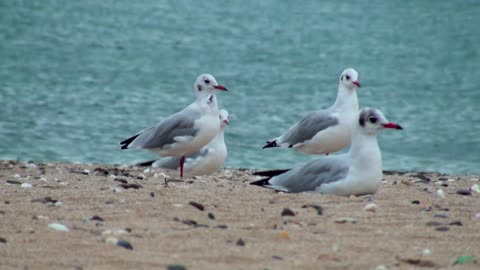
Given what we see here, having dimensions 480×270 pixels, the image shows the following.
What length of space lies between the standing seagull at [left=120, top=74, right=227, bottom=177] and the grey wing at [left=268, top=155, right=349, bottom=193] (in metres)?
2.05

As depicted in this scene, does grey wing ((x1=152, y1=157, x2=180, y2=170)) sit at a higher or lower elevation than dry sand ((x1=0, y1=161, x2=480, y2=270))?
lower

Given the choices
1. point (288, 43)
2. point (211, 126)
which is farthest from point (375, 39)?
point (211, 126)

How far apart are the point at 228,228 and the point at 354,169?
4.49 feet

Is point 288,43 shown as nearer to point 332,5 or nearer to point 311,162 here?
point 332,5

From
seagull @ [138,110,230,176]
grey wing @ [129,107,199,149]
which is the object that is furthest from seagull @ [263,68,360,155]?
grey wing @ [129,107,199,149]

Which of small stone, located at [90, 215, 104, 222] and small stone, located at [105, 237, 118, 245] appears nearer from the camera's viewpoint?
small stone, located at [105, 237, 118, 245]

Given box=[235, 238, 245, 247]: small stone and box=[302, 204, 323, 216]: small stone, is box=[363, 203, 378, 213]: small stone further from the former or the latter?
box=[235, 238, 245, 247]: small stone

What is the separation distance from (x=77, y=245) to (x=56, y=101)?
18.5 m

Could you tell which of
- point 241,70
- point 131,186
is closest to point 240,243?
point 131,186

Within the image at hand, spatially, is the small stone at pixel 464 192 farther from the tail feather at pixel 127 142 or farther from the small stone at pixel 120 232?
the tail feather at pixel 127 142

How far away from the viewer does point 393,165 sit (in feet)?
56.2

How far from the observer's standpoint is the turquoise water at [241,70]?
62.7ft

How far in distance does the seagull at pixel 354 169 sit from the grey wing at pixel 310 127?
201 centimetres

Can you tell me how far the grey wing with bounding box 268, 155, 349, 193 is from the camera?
272 inches
